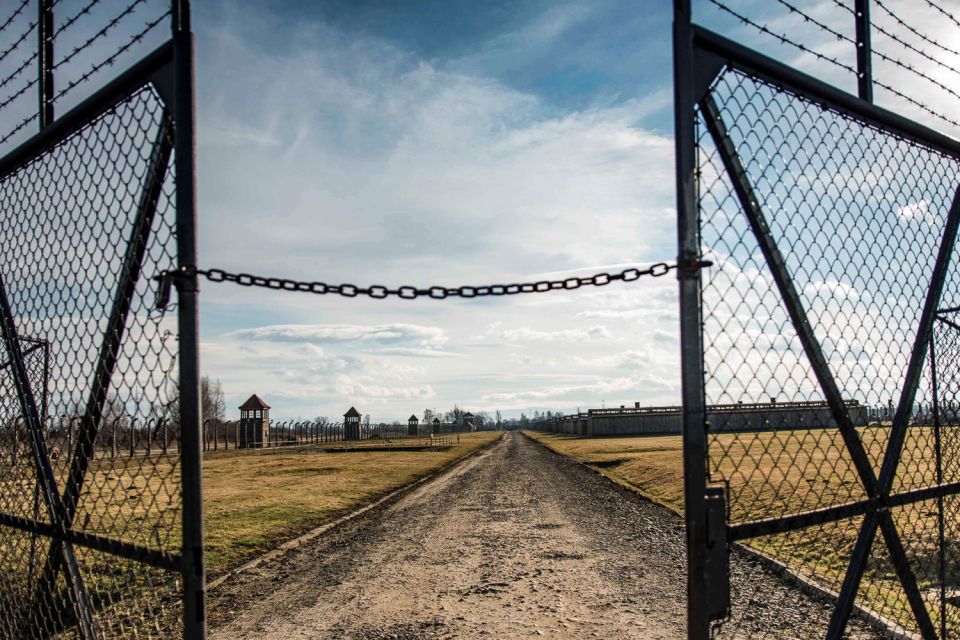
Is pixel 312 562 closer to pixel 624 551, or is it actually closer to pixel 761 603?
pixel 624 551

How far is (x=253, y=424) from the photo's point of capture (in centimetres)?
4838

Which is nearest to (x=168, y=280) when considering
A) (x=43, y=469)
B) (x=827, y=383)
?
(x=43, y=469)

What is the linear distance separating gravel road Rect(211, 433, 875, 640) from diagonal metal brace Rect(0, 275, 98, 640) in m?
2.16

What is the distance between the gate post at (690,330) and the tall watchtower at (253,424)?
48.9m

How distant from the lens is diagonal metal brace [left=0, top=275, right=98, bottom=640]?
10.9 feet

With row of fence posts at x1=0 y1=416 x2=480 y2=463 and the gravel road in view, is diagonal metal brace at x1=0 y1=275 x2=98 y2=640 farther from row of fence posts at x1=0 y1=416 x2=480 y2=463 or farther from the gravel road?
the gravel road

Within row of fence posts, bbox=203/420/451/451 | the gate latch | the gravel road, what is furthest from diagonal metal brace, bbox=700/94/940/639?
row of fence posts, bbox=203/420/451/451

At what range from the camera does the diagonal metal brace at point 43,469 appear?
10.9 ft

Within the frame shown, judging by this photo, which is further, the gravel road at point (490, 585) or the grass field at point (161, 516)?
the gravel road at point (490, 585)

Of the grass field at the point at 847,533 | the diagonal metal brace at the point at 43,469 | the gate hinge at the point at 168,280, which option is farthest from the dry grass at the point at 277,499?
the grass field at the point at 847,533

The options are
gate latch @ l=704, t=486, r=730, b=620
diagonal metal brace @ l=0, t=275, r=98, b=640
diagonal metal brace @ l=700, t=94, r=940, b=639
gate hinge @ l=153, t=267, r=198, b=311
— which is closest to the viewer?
gate latch @ l=704, t=486, r=730, b=620

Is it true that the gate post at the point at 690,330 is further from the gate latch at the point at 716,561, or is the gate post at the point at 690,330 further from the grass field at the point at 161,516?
the grass field at the point at 161,516

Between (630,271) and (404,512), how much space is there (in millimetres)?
10447

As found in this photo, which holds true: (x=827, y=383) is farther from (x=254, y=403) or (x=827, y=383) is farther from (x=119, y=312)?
(x=254, y=403)
